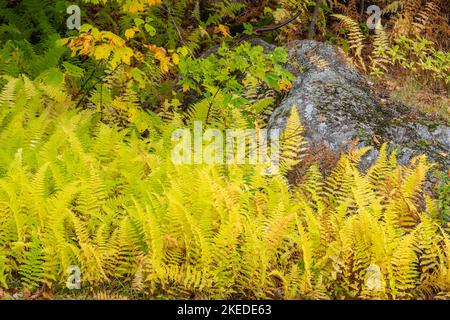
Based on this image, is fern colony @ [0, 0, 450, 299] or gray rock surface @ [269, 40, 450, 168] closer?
fern colony @ [0, 0, 450, 299]

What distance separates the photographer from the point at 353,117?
5945mm

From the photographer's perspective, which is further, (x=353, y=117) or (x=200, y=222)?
(x=353, y=117)

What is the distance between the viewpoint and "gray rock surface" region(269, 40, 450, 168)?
567cm

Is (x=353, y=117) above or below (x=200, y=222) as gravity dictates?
above

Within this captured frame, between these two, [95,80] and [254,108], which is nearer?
[254,108]

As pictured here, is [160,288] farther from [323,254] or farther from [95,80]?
[95,80]

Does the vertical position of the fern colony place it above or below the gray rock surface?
below

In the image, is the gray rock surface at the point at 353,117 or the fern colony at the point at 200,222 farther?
the gray rock surface at the point at 353,117

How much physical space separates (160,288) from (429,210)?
2.26 meters

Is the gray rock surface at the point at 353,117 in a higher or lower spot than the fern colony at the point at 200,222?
higher

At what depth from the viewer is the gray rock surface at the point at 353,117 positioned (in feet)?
18.6
